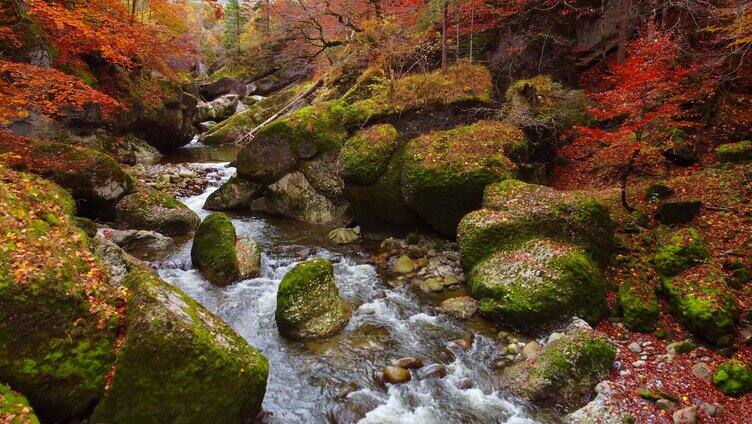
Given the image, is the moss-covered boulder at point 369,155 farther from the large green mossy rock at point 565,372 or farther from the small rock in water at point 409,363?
the large green mossy rock at point 565,372

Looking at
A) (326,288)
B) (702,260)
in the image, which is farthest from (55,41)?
(702,260)

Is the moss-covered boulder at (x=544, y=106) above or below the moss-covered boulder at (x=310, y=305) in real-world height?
above

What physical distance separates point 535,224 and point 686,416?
14.5ft

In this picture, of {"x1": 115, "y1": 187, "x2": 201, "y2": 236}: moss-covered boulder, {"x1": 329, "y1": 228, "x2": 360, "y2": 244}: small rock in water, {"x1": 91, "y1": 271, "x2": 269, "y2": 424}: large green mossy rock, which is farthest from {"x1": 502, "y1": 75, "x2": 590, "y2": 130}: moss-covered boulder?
{"x1": 115, "y1": 187, "x2": 201, "y2": 236}: moss-covered boulder

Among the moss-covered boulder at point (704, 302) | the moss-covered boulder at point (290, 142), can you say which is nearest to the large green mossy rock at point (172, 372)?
the moss-covered boulder at point (704, 302)

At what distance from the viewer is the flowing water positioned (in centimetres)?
619

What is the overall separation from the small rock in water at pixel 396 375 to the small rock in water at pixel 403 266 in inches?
151

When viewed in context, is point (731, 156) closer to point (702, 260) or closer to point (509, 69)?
point (702, 260)

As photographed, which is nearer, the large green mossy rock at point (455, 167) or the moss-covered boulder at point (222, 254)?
the moss-covered boulder at point (222, 254)

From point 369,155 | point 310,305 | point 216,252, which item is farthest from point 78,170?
point 310,305

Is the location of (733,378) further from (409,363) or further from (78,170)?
(78,170)

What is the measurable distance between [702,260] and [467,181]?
518 cm

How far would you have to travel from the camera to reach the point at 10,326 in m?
4.34

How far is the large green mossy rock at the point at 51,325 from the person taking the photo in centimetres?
438
